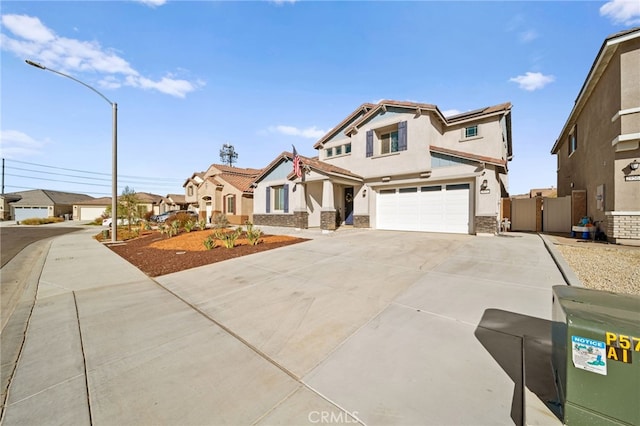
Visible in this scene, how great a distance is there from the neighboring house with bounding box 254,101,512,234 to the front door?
0.07m

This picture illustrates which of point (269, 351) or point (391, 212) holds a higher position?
point (391, 212)

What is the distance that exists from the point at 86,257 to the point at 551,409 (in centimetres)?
1175

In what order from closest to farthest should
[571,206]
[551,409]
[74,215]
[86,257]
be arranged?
[551,409]
[86,257]
[571,206]
[74,215]

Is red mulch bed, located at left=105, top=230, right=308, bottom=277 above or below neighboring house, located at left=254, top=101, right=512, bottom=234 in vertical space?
below

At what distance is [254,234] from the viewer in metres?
10.1

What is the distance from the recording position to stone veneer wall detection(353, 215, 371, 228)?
49.0ft

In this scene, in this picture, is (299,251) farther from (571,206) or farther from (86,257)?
(571,206)

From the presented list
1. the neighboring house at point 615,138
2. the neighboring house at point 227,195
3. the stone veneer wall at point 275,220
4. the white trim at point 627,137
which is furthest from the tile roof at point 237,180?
the neighboring house at point 615,138

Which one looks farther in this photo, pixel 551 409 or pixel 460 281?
pixel 460 281

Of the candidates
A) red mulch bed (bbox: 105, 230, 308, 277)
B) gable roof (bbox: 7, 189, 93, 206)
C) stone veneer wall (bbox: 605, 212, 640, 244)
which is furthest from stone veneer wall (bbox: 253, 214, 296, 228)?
gable roof (bbox: 7, 189, 93, 206)

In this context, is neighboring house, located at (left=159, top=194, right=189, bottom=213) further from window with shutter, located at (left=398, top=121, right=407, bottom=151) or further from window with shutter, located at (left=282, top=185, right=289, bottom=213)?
window with shutter, located at (left=398, top=121, right=407, bottom=151)

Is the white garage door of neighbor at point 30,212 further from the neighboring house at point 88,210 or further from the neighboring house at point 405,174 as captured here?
the neighboring house at point 405,174

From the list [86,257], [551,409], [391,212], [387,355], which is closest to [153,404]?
[387,355]

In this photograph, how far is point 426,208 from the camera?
13.0 metres
